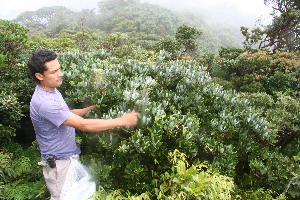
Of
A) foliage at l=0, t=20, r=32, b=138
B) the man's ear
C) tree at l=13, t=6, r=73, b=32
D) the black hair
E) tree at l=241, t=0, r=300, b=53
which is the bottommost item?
tree at l=13, t=6, r=73, b=32

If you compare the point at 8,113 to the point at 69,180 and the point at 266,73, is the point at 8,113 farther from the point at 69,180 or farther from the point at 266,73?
the point at 266,73

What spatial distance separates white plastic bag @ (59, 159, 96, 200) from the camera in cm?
261

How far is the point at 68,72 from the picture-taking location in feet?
12.5

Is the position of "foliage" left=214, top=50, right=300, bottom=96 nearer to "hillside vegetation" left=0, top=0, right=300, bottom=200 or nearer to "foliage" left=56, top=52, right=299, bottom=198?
"hillside vegetation" left=0, top=0, right=300, bottom=200

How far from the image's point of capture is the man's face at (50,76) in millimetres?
2591

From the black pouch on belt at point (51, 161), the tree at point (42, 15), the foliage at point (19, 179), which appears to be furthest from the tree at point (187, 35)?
the tree at point (42, 15)

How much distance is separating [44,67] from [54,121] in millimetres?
726

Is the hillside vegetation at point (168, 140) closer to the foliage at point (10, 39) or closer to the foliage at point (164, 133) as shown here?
the foliage at point (164, 133)

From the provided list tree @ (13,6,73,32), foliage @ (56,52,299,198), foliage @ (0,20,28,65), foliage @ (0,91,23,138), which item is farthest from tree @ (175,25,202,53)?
tree @ (13,6,73,32)

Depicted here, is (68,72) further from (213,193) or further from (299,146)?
(299,146)

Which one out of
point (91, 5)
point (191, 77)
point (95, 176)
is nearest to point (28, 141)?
point (95, 176)

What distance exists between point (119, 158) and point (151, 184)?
1.97 ft

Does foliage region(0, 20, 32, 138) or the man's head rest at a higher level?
the man's head

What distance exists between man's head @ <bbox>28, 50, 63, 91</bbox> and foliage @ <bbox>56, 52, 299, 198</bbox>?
2.28ft
